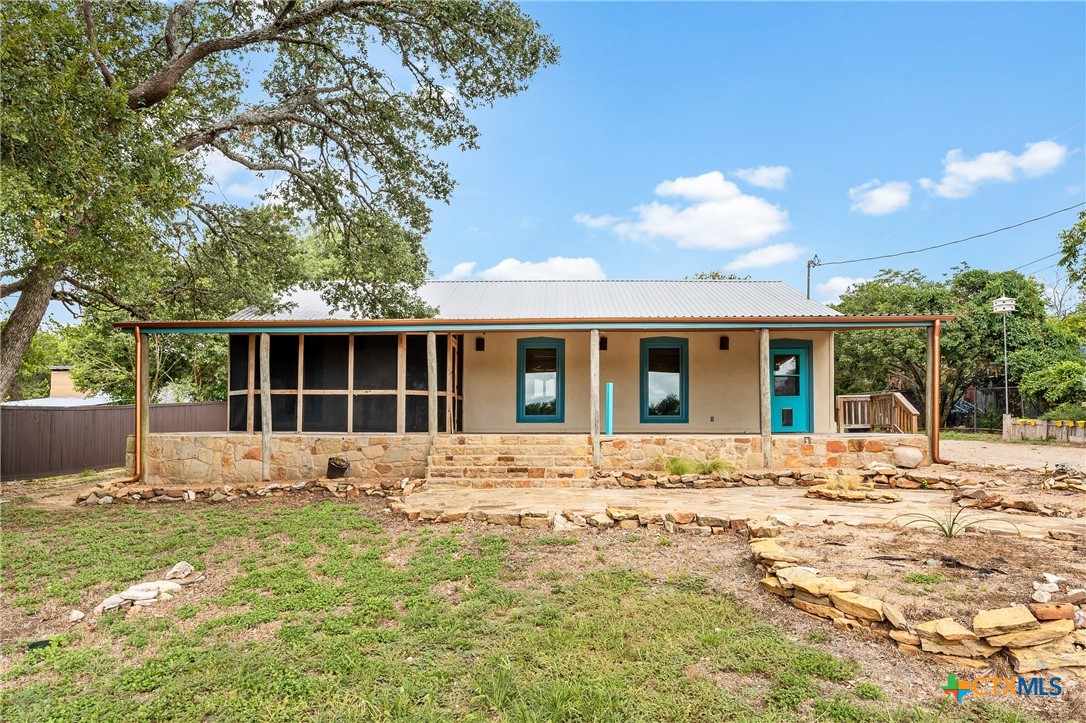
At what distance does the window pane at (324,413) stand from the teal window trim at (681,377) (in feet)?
20.6

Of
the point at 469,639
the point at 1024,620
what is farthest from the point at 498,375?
the point at 1024,620

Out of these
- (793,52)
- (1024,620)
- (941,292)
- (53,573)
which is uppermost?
(793,52)

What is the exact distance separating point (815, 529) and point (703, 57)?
12.3m

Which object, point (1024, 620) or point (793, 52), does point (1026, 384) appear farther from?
point (1024, 620)

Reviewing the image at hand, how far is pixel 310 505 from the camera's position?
7797 mm

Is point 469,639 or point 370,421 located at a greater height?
point 370,421

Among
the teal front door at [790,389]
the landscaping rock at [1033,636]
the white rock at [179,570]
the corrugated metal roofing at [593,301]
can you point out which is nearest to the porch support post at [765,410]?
the corrugated metal roofing at [593,301]

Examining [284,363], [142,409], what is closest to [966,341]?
[284,363]

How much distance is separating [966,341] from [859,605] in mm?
19053

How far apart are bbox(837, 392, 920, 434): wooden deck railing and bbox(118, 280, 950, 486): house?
0.96 feet

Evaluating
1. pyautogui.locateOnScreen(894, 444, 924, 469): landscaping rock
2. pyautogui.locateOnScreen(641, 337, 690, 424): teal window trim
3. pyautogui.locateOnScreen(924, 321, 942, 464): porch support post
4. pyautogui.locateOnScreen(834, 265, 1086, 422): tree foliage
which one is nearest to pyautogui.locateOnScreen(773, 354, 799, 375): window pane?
pyautogui.locateOnScreen(641, 337, 690, 424): teal window trim

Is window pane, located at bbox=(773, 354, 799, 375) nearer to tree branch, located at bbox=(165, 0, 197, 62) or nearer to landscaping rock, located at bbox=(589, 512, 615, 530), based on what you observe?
landscaping rock, located at bbox=(589, 512, 615, 530)

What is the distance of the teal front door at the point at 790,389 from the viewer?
38.4 feet

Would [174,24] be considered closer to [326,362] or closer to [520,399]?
[326,362]
